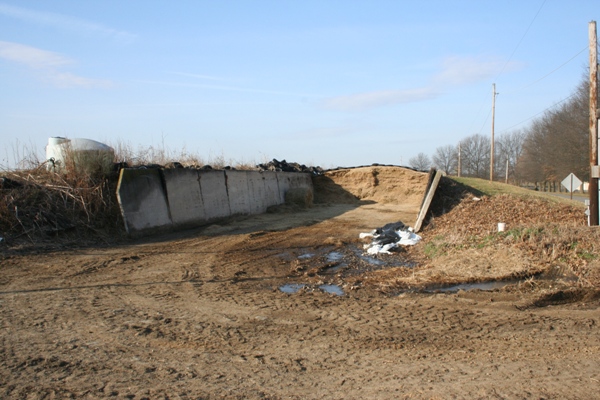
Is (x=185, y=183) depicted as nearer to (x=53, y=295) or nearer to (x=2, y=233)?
(x=2, y=233)

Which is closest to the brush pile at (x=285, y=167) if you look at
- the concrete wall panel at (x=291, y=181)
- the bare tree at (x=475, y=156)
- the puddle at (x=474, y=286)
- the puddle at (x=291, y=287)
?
the concrete wall panel at (x=291, y=181)

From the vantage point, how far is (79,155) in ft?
43.5

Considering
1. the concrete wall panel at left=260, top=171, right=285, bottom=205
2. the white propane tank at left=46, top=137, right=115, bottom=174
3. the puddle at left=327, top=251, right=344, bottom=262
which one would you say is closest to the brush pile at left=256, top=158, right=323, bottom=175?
the concrete wall panel at left=260, top=171, right=285, bottom=205

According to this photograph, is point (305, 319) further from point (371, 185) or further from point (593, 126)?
point (371, 185)

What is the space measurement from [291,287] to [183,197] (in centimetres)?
699

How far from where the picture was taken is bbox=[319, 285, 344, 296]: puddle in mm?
7711

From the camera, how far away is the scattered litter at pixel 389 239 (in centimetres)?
1136

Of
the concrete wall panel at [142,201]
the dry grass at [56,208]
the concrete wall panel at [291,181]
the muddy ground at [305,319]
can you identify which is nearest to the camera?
the muddy ground at [305,319]

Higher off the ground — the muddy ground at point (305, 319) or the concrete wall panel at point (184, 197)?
the concrete wall panel at point (184, 197)

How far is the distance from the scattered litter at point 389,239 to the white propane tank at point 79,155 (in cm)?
715

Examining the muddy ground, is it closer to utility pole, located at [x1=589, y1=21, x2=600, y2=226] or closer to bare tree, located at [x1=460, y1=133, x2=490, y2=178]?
utility pole, located at [x1=589, y1=21, x2=600, y2=226]

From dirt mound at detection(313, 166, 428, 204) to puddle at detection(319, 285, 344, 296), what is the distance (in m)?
13.5

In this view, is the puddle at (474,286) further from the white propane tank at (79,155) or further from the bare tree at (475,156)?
the bare tree at (475,156)

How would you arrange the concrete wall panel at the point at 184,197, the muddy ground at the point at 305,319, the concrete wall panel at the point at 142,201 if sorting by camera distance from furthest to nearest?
the concrete wall panel at the point at 184,197
the concrete wall panel at the point at 142,201
the muddy ground at the point at 305,319
